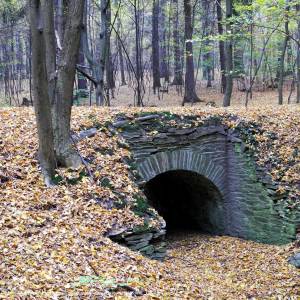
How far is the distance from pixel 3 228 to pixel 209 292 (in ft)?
9.92

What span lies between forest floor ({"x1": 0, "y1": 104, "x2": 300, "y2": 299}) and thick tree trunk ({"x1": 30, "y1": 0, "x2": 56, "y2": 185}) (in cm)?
26

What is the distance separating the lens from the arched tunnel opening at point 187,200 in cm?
983

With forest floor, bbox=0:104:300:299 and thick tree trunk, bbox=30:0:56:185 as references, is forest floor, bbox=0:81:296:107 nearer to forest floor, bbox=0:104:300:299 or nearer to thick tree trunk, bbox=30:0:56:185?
forest floor, bbox=0:104:300:299

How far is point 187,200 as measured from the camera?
11352 mm

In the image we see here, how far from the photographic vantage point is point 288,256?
754cm

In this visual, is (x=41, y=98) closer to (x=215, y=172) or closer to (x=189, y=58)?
(x=215, y=172)

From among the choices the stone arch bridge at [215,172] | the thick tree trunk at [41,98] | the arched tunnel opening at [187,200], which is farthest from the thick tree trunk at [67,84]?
the arched tunnel opening at [187,200]

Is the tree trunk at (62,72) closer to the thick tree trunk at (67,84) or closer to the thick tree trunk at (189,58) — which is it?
the thick tree trunk at (67,84)

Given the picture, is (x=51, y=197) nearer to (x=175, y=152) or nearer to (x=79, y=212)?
(x=79, y=212)

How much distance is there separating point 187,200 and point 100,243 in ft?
20.6

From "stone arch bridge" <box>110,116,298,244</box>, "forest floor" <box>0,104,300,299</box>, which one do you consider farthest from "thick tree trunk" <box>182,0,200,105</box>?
"forest floor" <box>0,104,300,299</box>

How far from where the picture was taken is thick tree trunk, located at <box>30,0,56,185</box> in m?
5.59

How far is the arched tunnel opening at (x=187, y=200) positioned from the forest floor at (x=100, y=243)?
3.23ft

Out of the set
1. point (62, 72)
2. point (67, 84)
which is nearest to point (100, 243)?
point (67, 84)
